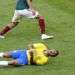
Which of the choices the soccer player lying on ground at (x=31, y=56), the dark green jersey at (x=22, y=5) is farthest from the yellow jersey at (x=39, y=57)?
the dark green jersey at (x=22, y=5)

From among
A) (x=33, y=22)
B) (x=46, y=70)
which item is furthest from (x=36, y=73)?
(x=33, y=22)

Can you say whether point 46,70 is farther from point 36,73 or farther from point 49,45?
point 49,45

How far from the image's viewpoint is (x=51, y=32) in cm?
1274

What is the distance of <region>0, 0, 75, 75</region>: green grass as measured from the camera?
30.4 feet

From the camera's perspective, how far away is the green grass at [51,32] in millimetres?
9266

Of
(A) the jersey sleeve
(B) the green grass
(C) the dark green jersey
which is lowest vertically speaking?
(B) the green grass

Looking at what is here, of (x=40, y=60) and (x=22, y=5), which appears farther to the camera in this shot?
(x=22, y=5)

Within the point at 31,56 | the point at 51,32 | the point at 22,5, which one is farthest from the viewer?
the point at 51,32

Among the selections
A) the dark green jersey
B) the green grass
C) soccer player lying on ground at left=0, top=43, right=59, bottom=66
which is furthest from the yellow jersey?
the dark green jersey

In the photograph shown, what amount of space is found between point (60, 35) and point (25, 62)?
3.07m

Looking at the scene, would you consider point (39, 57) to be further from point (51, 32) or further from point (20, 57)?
point (51, 32)

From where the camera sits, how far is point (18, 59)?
9.39 meters

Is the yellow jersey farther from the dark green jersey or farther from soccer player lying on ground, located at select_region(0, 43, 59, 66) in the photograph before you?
the dark green jersey

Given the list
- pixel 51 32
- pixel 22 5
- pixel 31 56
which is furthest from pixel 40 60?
Result: pixel 51 32
